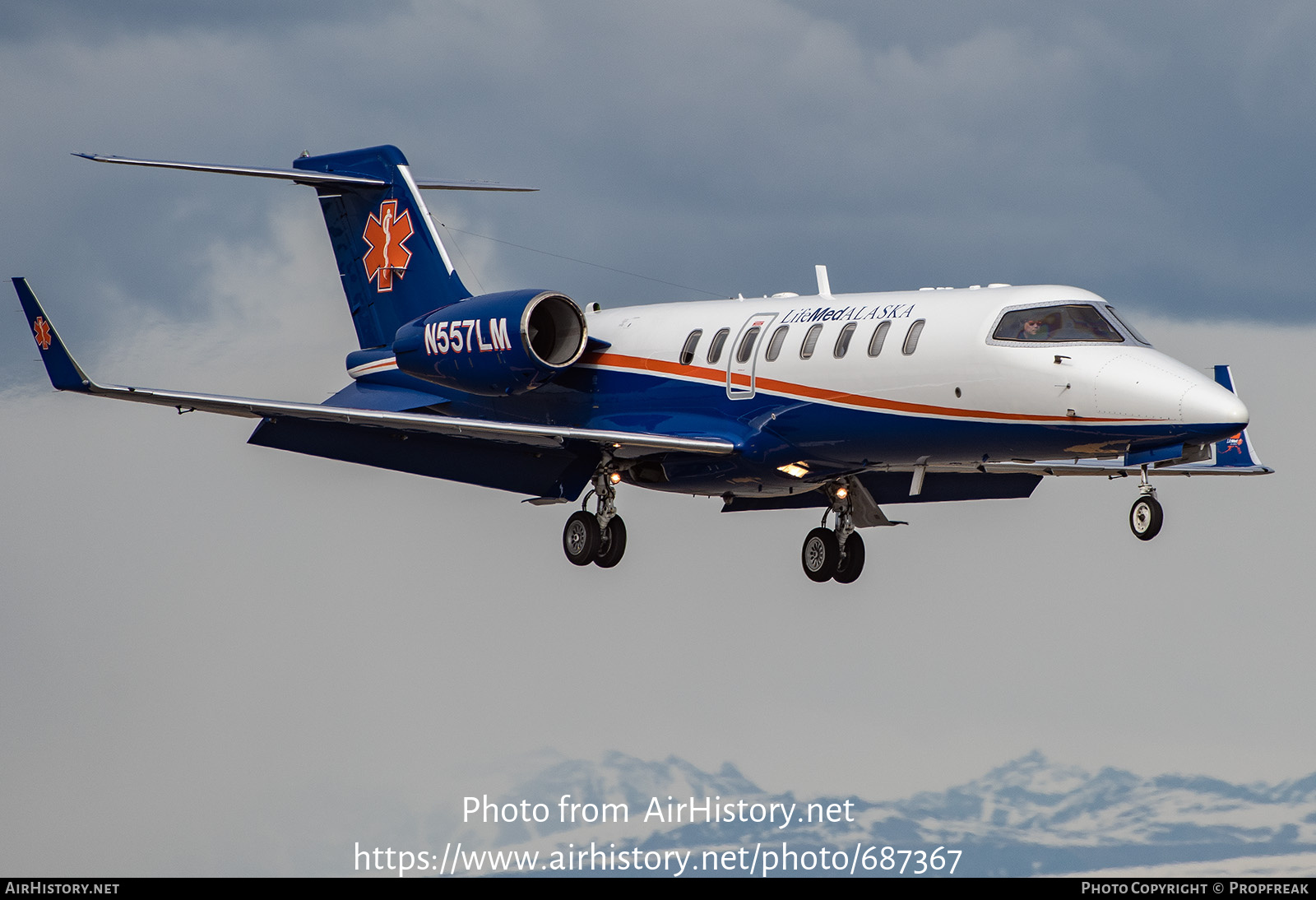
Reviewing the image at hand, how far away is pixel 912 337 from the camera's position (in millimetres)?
24672

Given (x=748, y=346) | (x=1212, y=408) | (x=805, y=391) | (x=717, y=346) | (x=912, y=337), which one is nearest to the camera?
(x=1212, y=408)

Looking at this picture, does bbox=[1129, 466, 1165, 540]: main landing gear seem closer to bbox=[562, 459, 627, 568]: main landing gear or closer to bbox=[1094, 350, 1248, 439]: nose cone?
bbox=[1094, 350, 1248, 439]: nose cone

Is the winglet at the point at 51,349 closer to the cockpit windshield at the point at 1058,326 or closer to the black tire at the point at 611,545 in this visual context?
the black tire at the point at 611,545

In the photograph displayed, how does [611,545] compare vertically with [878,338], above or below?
below

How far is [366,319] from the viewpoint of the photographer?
105 feet

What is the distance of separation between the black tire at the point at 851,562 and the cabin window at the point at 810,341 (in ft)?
13.7

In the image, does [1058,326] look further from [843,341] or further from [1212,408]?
[843,341]

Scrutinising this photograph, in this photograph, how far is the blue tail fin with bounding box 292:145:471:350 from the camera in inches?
1235

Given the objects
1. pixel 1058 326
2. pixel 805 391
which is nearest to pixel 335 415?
pixel 805 391

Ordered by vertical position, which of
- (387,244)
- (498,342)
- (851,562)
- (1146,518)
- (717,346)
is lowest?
(1146,518)

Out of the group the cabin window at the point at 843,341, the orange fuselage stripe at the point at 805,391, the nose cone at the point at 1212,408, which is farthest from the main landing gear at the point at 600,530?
the nose cone at the point at 1212,408

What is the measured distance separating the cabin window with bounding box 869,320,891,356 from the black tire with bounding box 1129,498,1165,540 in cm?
429

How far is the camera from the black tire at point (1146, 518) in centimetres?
2212

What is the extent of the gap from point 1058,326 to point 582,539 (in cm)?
816
